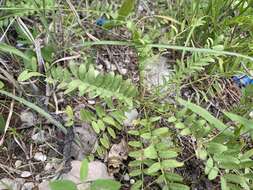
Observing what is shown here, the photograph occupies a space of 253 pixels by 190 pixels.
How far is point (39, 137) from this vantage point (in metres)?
1.38

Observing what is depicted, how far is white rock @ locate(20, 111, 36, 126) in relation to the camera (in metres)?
1.39

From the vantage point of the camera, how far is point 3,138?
4.33 feet

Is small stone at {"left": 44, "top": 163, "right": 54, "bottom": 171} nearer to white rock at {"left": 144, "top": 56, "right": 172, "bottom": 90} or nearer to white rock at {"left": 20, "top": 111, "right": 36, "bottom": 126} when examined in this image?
white rock at {"left": 20, "top": 111, "right": 36, "bottom": 126}

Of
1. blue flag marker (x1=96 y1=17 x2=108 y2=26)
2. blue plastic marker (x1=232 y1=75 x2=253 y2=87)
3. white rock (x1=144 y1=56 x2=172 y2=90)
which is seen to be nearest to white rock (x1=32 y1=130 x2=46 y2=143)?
white rock (x1=144 y1=56 x2=172 y2=90)

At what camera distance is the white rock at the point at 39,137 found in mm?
1371

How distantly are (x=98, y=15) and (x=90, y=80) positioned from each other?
50cm

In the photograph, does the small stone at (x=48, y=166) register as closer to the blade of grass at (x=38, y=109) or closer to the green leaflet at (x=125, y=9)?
the blade of grass at (x=38, y=109)

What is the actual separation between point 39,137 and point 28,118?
66 millimetres

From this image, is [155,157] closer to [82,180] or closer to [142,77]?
[82,180]

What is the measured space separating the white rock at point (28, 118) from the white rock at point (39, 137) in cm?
3

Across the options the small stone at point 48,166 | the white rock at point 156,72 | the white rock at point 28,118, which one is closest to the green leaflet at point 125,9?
the white rock at point 156,72

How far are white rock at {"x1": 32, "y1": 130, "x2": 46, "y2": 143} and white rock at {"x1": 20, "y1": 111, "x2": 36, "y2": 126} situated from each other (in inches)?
1.3

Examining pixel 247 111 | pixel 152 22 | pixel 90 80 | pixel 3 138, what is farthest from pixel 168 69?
pixel 3 138

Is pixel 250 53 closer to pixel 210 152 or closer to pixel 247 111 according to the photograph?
pixel 247 111
